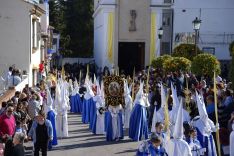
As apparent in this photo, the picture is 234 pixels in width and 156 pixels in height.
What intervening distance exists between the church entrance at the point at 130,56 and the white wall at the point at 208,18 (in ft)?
19.1

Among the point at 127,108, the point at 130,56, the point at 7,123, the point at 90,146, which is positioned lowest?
the point at 90,146

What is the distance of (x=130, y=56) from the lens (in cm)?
5572

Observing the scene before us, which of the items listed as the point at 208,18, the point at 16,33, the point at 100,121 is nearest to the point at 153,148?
the point at 100,121

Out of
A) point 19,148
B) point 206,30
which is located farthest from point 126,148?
point 206,30

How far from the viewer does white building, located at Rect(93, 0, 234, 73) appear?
49.2m

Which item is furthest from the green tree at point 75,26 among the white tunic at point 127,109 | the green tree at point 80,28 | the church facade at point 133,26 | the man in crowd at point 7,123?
the man in crowd at point 7,123

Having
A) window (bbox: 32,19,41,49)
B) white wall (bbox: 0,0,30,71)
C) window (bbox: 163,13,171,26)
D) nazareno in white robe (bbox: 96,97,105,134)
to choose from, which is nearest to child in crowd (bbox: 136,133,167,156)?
nazareno in white robe (bbox: 96,97,105,134)

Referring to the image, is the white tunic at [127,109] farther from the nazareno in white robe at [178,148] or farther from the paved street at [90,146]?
the nazareno in white robe at [178,148]

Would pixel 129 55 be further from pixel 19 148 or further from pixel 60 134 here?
pixel 19 148

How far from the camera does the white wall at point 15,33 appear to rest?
3472 cm

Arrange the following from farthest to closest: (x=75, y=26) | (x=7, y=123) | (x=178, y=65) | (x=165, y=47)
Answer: (x=75, y=26), (x=165, y=47), (x=178, y=65), (x=7, y=123)

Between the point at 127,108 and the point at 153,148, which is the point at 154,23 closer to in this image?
the point at 127,108

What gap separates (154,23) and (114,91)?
32.6m

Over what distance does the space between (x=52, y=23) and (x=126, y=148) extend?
58322mm
